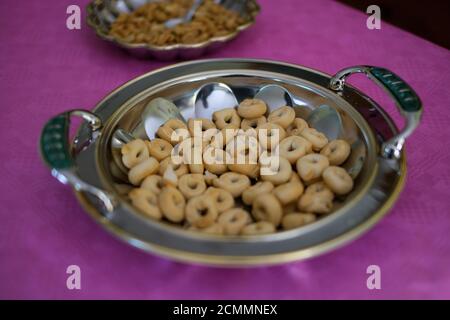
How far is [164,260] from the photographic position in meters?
0.55

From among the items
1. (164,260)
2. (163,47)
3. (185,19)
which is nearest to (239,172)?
(164,260)

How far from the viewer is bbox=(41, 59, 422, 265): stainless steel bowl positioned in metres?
0.46

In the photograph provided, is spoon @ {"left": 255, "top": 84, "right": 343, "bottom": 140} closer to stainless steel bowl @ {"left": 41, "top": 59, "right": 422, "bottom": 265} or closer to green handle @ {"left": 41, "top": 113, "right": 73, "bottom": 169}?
stainless steel bowl @ {"left": 41, "top": 59, "right": 422, "bottom": 265}

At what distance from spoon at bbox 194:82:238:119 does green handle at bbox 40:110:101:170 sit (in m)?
0.22

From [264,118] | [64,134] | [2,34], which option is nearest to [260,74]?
[264,118]

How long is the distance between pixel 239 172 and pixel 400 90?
235mm

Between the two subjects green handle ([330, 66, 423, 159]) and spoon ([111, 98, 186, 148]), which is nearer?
green handle ([330, 66, 423, 159])

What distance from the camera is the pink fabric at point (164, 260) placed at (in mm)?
524

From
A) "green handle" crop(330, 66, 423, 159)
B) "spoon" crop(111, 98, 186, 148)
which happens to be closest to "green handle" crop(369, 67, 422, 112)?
"green handle" crop(330, 66, 423, 159)

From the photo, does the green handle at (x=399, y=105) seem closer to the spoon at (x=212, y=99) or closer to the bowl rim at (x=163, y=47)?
the spoon at (x=212, y=99)

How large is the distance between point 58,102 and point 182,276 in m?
0.46

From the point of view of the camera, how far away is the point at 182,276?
1.75ft

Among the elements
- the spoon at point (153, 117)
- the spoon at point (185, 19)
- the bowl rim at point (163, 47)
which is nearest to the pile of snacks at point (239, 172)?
the spoon at point (153, 117)

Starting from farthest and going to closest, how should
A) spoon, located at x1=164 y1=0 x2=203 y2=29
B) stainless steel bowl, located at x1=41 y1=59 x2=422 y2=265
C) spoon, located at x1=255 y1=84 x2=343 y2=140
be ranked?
spoon, located at x1=164 y1=0 x2=203 y2=29 → spoon, located at x1=255 y1=84 x2=343 y2=140 → stainless steel bowl, located at x1=41 y1=59 x2=422 y2=265
